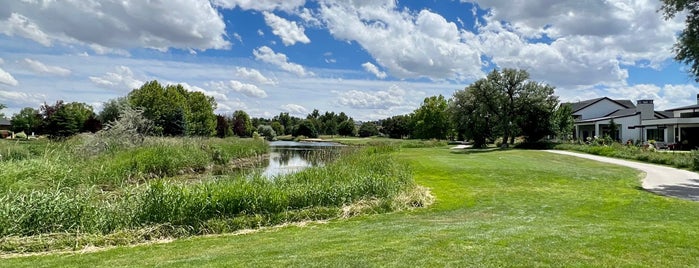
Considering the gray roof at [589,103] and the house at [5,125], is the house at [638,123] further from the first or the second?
the house at [5,125]

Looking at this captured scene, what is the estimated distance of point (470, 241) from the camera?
5688mm

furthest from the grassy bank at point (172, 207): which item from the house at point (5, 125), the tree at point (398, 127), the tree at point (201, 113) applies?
the house at point (5, 125)

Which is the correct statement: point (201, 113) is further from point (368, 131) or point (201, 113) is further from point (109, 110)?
point (368, 131)

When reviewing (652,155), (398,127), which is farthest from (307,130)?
(652,155)

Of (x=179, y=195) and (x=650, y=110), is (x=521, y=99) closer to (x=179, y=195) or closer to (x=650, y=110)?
(x=650, y=110)

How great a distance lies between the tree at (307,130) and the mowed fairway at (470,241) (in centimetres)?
9856

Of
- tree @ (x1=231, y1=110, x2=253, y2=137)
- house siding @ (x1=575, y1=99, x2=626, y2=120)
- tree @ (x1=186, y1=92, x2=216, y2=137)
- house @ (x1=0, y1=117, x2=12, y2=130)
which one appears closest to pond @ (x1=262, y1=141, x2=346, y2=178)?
tree @ (x1=186, y1=92, x2=216, y2=137)

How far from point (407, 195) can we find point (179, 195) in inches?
215

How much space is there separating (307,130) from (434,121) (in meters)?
53.5

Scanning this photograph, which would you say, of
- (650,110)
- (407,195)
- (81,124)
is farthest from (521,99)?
(81,124)

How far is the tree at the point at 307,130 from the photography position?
356 feet

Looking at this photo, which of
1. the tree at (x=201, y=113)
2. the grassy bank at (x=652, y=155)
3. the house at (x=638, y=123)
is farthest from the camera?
the tree at (x=201, y=113)

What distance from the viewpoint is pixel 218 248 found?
617 cm

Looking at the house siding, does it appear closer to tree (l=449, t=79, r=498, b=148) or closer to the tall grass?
tree (l=449, t=79, r=498, b=148)
